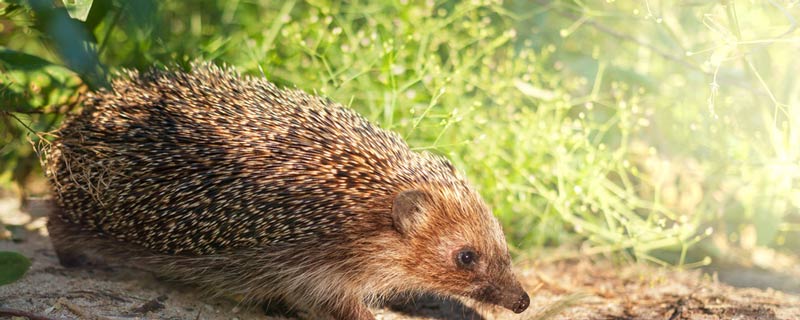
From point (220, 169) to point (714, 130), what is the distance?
444cm

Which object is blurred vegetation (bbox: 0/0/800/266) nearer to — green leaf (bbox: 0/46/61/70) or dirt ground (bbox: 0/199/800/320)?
green leaf (bbox: 0/46/61/70)

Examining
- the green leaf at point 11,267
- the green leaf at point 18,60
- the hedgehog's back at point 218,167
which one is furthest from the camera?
the green leaf at point 18,60

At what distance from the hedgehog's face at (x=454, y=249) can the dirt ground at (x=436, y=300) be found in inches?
14.6

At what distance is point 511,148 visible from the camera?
6105 mm

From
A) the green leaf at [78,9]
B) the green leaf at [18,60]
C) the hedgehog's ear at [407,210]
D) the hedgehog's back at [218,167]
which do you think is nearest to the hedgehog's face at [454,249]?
the hedgehog's ear at [407,210]

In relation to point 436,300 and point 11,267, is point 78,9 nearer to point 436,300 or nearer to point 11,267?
point 11,267

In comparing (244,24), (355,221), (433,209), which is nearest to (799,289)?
(433,209)

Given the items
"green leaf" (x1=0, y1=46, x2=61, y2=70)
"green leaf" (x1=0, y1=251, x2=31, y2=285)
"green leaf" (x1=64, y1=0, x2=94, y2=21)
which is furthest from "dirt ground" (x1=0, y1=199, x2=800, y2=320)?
"green leaf" (x1=64, y1=0, x2=94, y2=21)

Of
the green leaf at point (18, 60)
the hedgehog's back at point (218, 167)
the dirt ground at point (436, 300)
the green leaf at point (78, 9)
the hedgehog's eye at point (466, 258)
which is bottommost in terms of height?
the dirt ground at point (436, 300)

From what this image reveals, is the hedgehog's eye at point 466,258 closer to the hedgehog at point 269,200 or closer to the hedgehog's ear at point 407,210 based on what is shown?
the hedgehog at point 269,200

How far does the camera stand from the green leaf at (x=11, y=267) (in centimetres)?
370

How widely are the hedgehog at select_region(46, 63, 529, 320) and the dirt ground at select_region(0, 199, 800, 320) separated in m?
0.22

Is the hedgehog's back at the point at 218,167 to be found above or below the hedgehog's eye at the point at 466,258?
above

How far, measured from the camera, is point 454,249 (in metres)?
4.25
